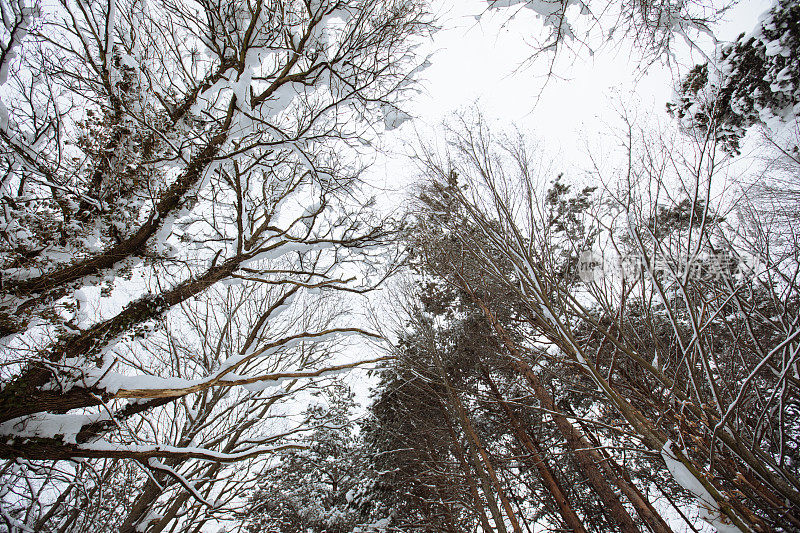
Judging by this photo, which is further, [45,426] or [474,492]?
[474,492]

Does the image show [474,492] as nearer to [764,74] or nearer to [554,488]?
[554,488]

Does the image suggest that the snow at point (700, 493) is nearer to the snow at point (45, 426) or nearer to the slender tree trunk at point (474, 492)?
the snow at point (45, 426)

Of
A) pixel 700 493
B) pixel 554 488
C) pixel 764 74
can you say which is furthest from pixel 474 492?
pixel 764 74

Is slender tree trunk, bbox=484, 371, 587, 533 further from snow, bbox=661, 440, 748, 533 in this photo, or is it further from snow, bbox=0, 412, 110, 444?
snow, bbox=0, 412, 110, 444

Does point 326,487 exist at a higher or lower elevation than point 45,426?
higher

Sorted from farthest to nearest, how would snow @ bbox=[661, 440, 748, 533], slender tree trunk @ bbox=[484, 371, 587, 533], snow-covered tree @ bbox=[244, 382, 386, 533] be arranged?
snow-covered tree @ bbox=[244, 382, 386, 533]
slender tree trunk @ bbox=[484, 371, 587, 533]
snow @ bbox=[661, 440, 748, 533]

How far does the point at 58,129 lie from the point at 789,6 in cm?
1074

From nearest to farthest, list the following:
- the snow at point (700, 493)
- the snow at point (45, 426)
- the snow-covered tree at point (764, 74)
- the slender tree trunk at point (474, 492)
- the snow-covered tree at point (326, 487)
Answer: the snow at point (700, 493) → the snow at point (45, 426) → the snow-covered tree at point (764, 74) → the slender tree trunk at point (474, 492) → the snow-covered tree at point (326, 487)

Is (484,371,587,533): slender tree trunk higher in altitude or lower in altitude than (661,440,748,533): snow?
higher

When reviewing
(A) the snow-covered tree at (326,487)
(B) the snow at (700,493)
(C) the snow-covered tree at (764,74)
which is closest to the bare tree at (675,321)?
(B) the snow at (700,493)

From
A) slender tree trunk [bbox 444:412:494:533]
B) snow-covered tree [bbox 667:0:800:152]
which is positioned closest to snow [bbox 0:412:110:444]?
slender tree trunk [bbox 444:412:494:533]

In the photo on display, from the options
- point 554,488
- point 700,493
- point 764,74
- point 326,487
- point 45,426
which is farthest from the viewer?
point 326,487

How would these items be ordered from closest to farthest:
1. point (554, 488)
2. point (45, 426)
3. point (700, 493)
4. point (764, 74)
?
point (700, 493)
point (45, 426)
point (764, 74)
point (554, 488)

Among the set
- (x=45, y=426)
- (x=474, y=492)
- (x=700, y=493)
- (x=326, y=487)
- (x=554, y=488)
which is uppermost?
(x=326, y=487)
